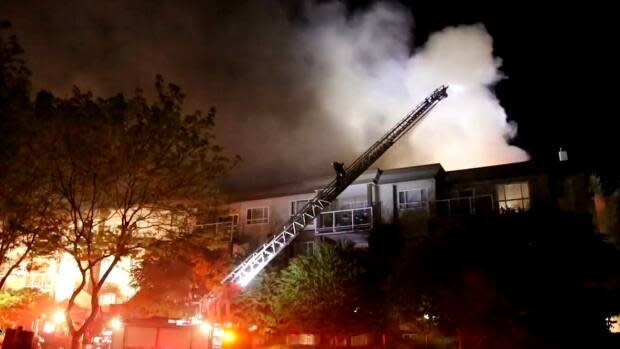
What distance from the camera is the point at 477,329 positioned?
2172cm

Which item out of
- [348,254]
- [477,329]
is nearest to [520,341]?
[477,329]

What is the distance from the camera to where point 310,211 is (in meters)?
27.8

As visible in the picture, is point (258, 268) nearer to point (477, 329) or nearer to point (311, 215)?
point (311, 215)

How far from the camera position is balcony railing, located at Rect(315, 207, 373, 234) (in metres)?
31.4

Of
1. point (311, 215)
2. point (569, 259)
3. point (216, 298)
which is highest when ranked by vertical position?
point (311, 215)

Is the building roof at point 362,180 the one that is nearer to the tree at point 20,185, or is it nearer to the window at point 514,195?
the window at point 514,195

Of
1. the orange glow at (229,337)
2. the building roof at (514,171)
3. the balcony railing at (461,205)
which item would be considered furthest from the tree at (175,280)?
the building roof at (514,171)

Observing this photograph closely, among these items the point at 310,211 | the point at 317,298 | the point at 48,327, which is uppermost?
the point at 310,211

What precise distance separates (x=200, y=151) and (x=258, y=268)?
29.9 ft

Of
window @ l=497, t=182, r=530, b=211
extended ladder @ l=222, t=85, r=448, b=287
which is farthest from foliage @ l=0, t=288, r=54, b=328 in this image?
window @ l=497, t=182, r=530, b=211

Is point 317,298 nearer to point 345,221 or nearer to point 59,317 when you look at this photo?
point 345,221

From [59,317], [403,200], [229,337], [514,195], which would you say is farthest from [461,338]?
[59,317]

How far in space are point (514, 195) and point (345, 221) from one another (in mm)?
10139

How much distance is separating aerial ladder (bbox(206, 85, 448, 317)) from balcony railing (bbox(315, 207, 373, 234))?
358cm
